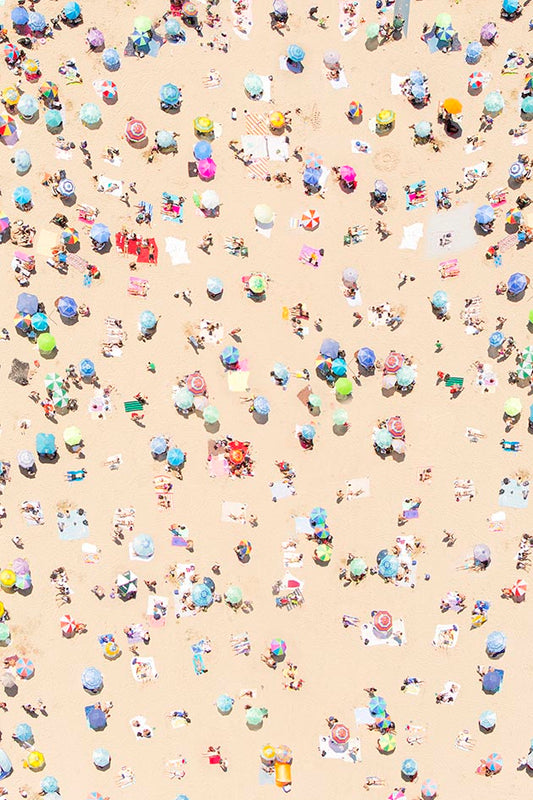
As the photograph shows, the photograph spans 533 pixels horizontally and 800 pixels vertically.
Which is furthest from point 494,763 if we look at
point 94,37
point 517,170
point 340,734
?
point 94,37

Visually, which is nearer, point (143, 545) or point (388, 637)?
point (143, 545)

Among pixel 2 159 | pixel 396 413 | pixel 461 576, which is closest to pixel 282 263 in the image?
pixel 396 413

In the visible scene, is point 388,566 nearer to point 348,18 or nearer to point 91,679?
point 91,679

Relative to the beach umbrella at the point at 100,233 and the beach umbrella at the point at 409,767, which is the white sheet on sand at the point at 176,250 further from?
the beach umbrella at the point at 409,767

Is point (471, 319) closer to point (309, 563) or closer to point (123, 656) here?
point (309, 563)

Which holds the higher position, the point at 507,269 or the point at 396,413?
the point at 507,269

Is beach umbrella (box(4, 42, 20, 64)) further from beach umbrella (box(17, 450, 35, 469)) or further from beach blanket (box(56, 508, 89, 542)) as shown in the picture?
beach blanket (box(56, 508, 89, 542))
